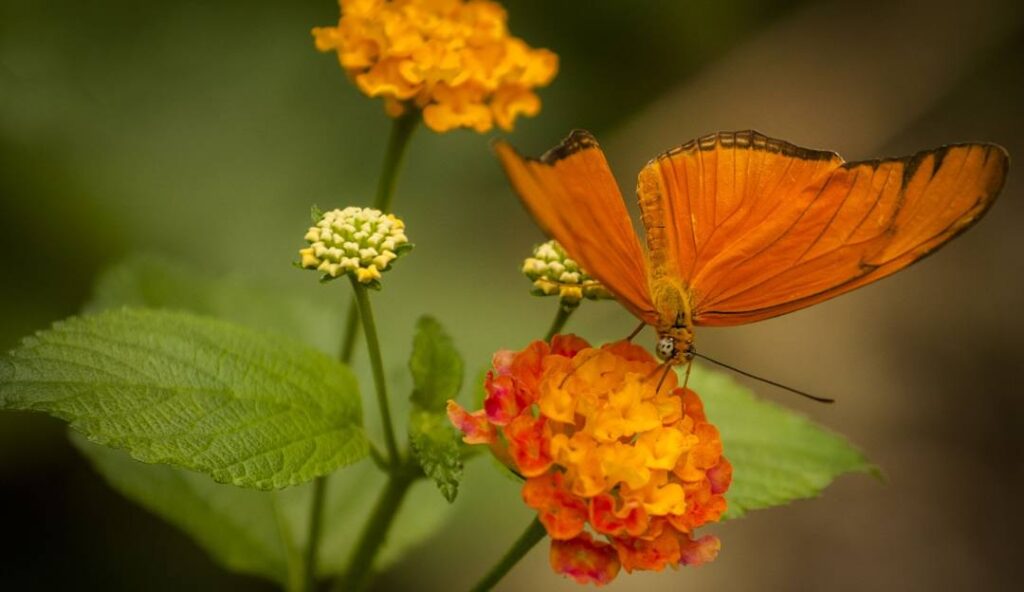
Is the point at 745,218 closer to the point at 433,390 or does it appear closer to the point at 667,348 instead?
the point at 667,348

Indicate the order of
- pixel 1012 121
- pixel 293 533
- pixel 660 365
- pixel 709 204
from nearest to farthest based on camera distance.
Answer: pixel 660 365, pixel 709 204, pixel 293 533, pixel 1012 121

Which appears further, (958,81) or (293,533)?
(958,81)

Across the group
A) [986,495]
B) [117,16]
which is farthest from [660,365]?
[117,16]

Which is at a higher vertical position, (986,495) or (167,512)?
(986,495)

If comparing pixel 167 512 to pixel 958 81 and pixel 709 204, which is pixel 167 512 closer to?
pixel 709 204

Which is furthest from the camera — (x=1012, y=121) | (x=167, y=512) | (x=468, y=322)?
(x=1012, y=121)

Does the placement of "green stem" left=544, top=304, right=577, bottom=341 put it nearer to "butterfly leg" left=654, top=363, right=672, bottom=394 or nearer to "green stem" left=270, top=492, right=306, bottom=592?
"butterfly leg" left=654, top=363, right=672, bottom=394

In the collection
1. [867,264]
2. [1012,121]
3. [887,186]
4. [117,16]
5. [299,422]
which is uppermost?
[1012,121]

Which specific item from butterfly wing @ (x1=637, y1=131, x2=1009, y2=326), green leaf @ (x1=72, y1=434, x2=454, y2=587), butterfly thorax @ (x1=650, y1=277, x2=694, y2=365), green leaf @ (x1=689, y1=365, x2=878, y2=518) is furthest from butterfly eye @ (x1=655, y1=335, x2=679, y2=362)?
green leaf @ (x1=72, y1=434, x2=454, y2=587)

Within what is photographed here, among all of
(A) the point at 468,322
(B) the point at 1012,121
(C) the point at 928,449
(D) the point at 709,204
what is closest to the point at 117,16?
(A) the point at 468,322
